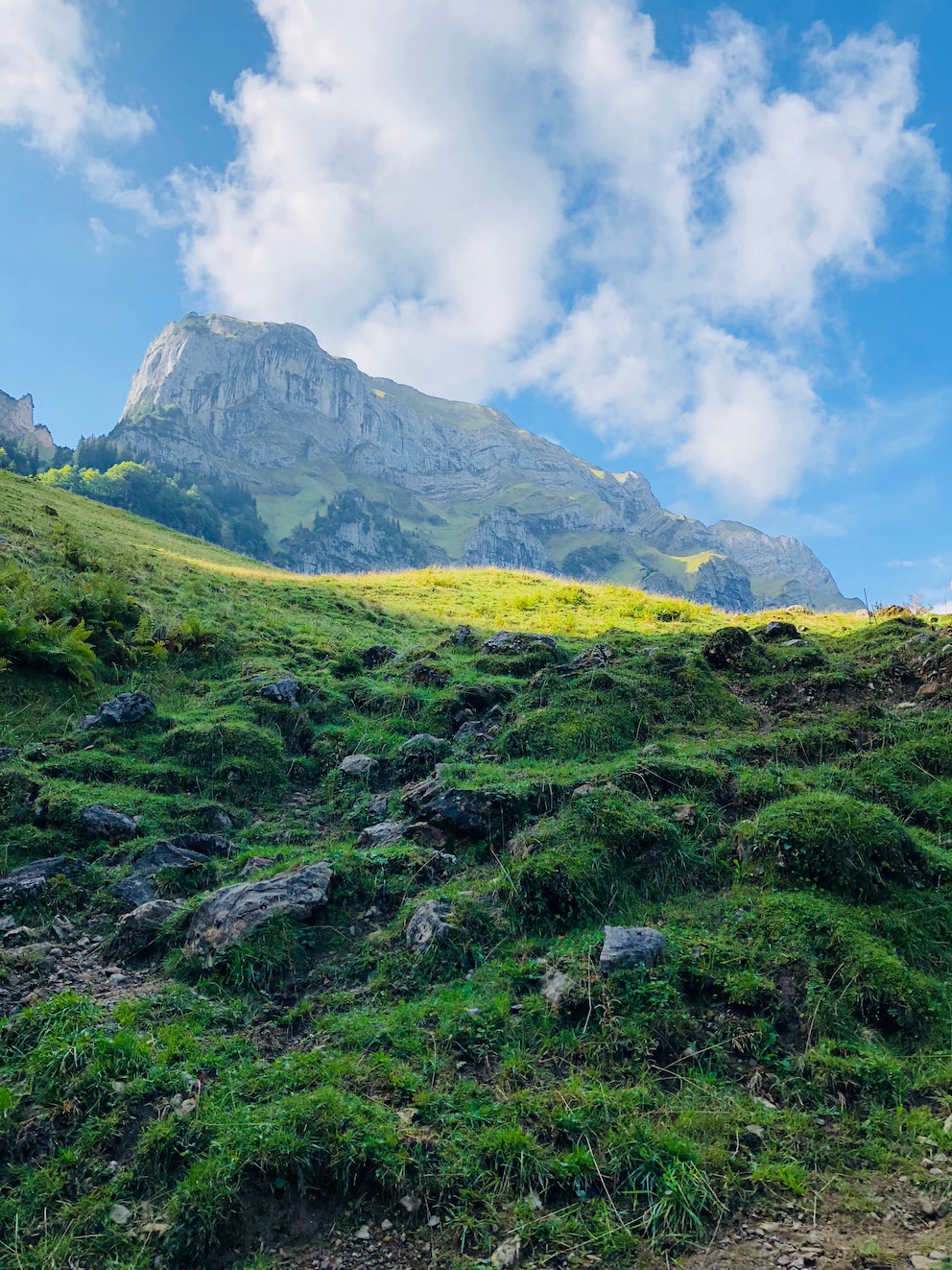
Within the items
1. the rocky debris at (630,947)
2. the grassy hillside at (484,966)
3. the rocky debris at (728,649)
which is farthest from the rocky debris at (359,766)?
the rocky debris at (728,649)

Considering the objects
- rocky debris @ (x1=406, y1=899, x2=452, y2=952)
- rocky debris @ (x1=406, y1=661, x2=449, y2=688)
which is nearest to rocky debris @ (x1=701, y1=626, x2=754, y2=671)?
rocky debris @ (x1=406, y1=661, x2=449, y2=688)

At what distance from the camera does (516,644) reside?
1527cm

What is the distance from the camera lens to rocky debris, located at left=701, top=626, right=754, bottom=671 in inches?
526

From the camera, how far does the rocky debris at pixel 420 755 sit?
1090 cm

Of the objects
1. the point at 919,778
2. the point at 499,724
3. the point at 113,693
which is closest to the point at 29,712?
the point at 113,693

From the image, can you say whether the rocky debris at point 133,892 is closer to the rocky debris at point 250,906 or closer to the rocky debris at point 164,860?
the rocky debris at point 164,860

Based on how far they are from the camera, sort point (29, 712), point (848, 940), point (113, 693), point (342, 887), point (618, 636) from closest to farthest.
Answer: point (848, 940) → point (342, 887) → point (29, 712) → point (113, 693) → point (618, 636)

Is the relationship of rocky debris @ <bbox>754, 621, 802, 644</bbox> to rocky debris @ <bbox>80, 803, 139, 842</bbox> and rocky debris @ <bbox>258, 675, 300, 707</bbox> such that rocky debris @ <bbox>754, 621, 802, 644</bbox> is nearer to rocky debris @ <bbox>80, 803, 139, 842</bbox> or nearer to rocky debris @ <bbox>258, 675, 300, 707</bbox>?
rocky debris @ <bbox>258, 675, 300, 707</bbox>

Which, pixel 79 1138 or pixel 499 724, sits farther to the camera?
pixel 499 724

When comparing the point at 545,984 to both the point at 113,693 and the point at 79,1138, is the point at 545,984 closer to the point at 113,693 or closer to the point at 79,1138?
the point at 79,1138

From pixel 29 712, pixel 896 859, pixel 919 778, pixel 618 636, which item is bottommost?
pixel 29 712

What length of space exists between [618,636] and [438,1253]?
494 inches

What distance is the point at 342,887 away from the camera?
784 centimetres

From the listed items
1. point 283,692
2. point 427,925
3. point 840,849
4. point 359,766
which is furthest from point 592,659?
point 427,925
